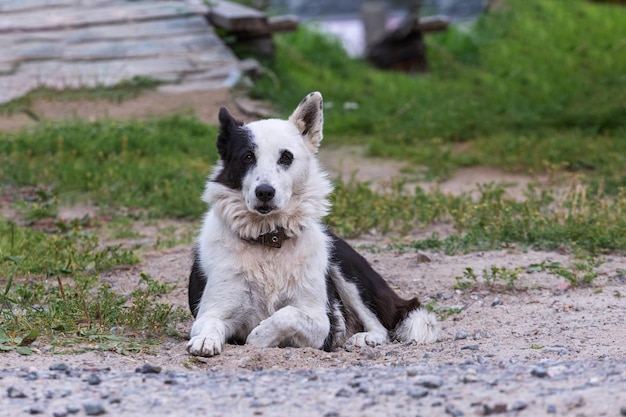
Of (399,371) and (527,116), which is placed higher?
(399,371)

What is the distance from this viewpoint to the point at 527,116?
13445 millimetres

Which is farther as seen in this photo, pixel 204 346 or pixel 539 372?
pixel 204 346

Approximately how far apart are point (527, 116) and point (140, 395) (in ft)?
32.8

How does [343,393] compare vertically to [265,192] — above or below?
below

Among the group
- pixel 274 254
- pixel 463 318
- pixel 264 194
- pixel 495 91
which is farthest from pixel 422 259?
pixel 495 91

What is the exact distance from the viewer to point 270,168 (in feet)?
18.5

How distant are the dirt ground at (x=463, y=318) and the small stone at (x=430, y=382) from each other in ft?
2.50

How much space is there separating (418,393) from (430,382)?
13 cm

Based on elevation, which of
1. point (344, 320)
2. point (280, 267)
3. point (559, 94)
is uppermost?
point (280, 267)

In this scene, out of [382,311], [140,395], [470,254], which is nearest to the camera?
[140,395]

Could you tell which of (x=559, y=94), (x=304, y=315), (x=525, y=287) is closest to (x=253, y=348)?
(x=304, y=315)

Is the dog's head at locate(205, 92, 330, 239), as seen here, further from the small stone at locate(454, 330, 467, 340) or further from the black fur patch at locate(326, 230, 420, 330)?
the small stone at locate(454, 330, 467, 340)

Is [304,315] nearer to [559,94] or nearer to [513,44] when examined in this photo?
[559,94]

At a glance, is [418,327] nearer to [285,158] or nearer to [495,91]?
[285,158]
